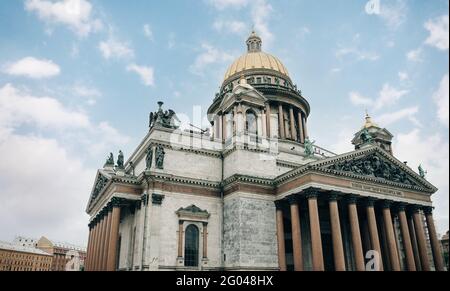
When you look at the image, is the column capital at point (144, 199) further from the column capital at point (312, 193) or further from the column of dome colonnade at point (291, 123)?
the column of dome colonnade at point (291, 123)

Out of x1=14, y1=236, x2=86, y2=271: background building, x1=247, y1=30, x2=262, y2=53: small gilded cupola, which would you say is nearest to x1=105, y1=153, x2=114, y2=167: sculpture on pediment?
x1=247, y1=30, x2=262, y2=53: small gilded cupola

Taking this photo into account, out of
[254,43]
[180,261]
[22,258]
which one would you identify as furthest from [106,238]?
[22,258]

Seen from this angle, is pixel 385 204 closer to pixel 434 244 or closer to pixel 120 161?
pixel 434 244

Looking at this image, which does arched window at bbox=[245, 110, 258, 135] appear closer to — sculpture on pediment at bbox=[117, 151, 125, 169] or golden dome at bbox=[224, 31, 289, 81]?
sculpture on pediment at bbox=[117, 151, 125, 169]

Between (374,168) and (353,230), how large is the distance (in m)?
6.36

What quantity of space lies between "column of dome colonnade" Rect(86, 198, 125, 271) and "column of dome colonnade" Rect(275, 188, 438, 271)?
41.8 ft

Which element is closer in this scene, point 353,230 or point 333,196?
point 353,230

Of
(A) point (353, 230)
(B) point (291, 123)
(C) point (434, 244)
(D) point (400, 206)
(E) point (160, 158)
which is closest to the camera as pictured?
(A) point (353, 230)

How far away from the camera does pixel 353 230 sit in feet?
91.6

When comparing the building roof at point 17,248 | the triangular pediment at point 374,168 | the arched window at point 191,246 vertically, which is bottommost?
the arched window at point 191,246

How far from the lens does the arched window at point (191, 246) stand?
2877 centimetres

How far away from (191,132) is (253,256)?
468 inches

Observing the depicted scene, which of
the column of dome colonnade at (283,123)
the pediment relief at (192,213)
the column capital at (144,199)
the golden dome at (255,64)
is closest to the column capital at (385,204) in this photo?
the column of dome colonnade at (283,123)
